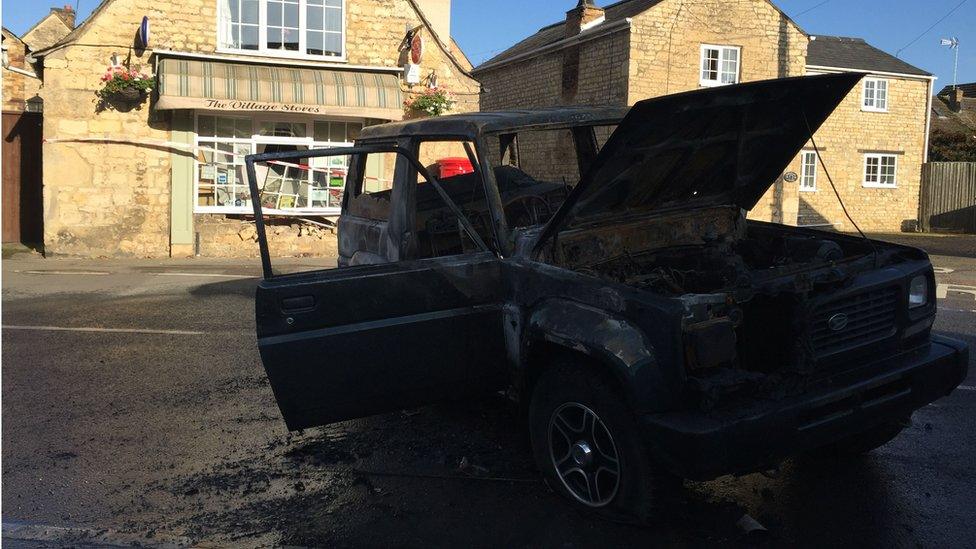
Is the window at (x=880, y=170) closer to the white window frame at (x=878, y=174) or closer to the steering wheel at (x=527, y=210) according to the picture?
the white window frame at (x=878, y=174)

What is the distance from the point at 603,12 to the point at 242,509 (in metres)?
22.8

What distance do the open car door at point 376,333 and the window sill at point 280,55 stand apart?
12.1 meters

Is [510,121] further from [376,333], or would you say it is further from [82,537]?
[82,537]

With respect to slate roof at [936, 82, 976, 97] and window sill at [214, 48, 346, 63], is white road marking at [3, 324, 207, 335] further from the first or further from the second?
slate roof at [936, 82, 976, 97]

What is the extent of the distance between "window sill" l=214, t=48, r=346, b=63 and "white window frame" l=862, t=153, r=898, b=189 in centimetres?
2028

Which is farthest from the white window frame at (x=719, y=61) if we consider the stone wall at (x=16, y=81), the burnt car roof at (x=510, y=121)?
the burnt car roof at (x=510, y=121)

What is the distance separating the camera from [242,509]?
4008mm

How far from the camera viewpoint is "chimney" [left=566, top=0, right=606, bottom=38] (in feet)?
77.1

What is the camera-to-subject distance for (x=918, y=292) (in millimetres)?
3982

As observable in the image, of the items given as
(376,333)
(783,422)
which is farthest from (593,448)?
(376,333)

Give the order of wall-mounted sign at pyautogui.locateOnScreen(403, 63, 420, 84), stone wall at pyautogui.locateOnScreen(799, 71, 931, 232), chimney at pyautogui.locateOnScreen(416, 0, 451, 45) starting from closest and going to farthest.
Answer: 1. wall-mounted sign at pyautogui.locateOnScreen(403, 63, 420, 84)
2. chimney at pyautogui.locateOnScreen(416, 0, 451, 45)
3. stone wall at pyautogui.locateOnScreen(799, 71, 931, 232)

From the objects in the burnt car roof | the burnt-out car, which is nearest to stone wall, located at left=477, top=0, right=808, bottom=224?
the burnt car roof

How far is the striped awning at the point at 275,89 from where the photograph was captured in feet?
47.3

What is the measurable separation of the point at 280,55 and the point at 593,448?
44.8 ft
